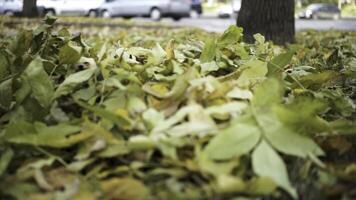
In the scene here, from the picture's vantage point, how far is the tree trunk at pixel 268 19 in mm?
5469

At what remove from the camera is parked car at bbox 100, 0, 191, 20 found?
2534 cm

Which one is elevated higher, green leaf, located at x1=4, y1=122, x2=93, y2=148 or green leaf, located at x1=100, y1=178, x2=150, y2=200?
green leaf, located at x1=4, y1=122, x2=93, y2=148

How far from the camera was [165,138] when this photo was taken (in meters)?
1.48

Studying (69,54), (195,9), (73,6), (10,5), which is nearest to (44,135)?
(69,54)

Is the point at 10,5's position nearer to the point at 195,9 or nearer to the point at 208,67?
the point at 195,9

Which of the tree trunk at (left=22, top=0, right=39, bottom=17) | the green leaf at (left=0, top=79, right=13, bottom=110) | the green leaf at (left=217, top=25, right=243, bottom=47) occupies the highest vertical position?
the green leaf at (left=217, top=25, right=243, bottom=47)

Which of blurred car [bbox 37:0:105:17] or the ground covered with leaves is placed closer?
the ground covered with leaves

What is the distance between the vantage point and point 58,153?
5.18 feet

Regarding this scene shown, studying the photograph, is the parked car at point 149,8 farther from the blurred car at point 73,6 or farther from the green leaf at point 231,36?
the green leaf at point 231,36

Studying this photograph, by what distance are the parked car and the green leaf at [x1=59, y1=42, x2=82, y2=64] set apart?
76.8 ft

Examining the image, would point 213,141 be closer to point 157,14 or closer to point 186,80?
point 186,80

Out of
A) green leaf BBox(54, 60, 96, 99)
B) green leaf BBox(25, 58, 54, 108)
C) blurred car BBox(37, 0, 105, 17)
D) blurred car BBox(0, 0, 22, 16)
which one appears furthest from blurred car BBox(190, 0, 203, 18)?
green leaf BBox(25, 58, 54, 108)

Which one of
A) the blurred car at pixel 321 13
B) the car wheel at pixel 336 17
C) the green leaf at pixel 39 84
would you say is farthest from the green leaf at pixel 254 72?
the blurred car at pixel 321 13

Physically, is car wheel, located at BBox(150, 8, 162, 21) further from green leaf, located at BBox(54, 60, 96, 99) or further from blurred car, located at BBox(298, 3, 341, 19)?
green leaf, located at BBox(54, 60, 96, 99)
